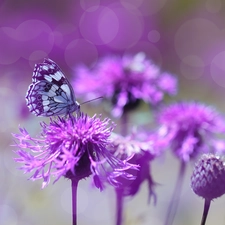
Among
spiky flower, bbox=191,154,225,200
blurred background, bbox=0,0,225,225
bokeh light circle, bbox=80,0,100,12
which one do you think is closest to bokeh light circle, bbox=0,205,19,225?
spiky flower, bbox=191,154,225,200

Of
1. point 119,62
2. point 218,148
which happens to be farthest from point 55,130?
point 119,62

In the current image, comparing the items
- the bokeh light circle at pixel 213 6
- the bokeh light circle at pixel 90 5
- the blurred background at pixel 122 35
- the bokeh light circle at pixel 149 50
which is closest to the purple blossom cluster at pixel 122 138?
the blurred background at pixel 122 35

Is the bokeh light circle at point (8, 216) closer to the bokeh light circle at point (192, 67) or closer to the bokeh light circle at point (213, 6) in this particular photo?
the bokeh light circle at point (192, 67)

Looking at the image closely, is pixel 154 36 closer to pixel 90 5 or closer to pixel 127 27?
pixel 127 27

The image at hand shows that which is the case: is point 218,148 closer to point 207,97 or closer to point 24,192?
point 24,192

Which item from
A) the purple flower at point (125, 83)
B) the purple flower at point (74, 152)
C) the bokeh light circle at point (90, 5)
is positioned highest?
the bokeh light circle at point (90, 5)

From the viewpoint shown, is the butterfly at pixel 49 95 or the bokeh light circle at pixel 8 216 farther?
the bokeh light circle at pixel 8 216

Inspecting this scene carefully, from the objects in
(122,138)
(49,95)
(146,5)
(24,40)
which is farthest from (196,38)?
(49,95)

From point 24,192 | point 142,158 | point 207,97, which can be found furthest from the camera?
point 207,97
